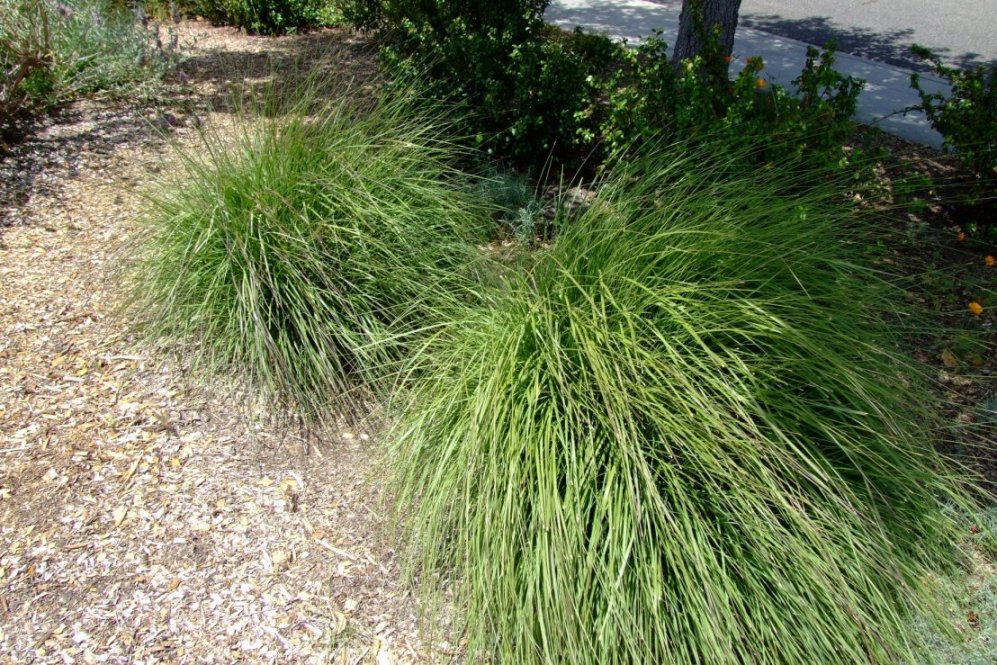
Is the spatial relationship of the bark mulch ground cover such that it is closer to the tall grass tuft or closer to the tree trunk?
the tall grass tuft

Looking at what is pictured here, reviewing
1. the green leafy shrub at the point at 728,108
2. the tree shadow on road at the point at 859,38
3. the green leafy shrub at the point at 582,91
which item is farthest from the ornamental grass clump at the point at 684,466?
the tree shadow on road at the point at 859,38

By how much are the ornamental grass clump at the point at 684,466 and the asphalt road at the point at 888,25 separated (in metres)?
6.23

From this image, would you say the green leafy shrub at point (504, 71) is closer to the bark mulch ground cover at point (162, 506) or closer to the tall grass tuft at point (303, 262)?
the tall grass tuft at point (303, 262)

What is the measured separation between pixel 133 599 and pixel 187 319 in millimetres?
1291

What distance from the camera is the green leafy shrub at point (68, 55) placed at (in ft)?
18.2

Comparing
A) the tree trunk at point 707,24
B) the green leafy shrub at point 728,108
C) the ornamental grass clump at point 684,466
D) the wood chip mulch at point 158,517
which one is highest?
the tree trunk at point 707,24

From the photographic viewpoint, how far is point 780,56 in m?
7.74

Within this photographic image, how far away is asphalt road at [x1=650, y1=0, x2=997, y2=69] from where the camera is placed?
801cm

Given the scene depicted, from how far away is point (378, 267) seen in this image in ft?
11.4

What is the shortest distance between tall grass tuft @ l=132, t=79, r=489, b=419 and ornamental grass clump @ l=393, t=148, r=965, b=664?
27.8 inches

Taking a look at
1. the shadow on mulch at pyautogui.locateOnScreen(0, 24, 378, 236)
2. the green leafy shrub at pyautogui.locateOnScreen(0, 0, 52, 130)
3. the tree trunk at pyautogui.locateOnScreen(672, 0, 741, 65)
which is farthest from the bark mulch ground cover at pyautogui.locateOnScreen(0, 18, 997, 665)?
the tree trunk at pyautogui.locateOnScreen(672, 0, 741, 65)

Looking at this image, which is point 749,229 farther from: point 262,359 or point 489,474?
point 262,359

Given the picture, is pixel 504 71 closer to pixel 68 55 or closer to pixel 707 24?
pixel 707 24

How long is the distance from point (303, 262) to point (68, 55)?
13.0ft
